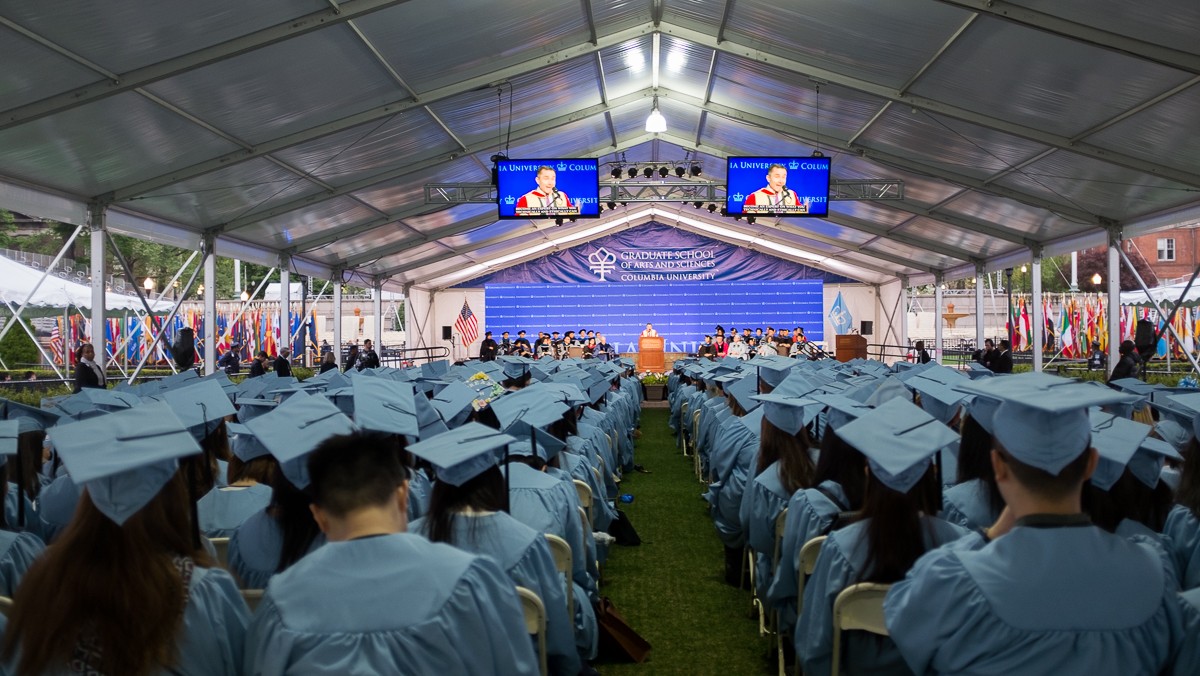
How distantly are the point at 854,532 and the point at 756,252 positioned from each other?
87.0 feet

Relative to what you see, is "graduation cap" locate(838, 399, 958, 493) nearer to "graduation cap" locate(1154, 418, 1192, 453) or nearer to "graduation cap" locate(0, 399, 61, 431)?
"graduation cap" locate(1154, 418, 1192, 453)

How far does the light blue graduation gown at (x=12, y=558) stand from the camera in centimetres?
264

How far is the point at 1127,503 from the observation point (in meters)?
3.03

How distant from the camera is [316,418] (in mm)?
3004

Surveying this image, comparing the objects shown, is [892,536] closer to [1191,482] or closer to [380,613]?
[1191,482]

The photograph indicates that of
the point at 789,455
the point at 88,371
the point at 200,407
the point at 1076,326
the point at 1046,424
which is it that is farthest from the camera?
the point at 1076,326

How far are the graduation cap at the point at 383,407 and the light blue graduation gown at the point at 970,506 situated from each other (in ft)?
6.82

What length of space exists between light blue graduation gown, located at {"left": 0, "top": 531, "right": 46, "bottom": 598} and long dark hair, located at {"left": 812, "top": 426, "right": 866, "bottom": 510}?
253 centimetres

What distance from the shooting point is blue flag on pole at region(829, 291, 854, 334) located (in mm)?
28609

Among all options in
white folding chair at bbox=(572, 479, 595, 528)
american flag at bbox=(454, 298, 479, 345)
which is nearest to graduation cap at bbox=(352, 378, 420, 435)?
white folding chair at bbox=(572, 479, 595, 528)

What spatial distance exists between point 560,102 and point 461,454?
40.5ft

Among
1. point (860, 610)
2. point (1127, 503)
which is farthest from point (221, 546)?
point (1127, 503)

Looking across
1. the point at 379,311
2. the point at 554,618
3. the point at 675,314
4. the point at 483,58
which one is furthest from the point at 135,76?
the point at 675,314

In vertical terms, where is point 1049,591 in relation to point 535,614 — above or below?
above
